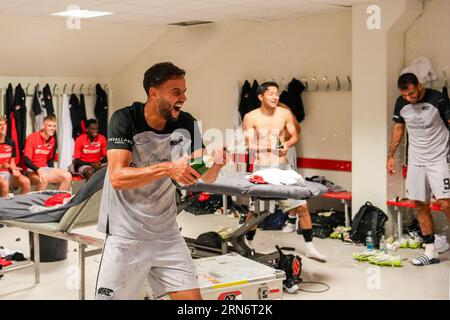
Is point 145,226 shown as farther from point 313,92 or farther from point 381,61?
point 313,92

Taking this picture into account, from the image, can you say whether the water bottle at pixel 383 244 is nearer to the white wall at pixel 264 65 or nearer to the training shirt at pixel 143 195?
the white wall at pixel 264 65

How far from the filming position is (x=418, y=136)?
5.09m

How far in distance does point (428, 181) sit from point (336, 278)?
1071 mm

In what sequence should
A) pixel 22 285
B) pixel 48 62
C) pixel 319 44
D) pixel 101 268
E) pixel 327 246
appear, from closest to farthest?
pixel 101 268
pixel 22 285
pixel 327 246
pixel 319 44
pixel 48 62

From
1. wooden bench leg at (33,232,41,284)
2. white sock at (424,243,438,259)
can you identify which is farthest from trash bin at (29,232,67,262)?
white sock at (424,243,438,259)

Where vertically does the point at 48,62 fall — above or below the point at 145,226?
above

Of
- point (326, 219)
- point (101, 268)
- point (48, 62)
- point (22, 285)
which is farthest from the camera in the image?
point (48, 62)

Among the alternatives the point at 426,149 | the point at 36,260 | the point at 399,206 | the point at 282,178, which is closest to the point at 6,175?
the point at 36,260

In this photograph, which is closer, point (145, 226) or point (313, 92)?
point (145, 226)

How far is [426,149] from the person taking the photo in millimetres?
5059

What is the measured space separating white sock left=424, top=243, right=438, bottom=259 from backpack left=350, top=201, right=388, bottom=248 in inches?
20.2

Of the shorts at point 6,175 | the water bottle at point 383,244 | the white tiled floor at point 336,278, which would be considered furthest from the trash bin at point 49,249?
the water bottle at point 383,244

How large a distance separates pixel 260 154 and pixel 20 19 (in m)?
3.00

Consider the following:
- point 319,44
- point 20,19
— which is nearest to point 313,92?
point 319,44
